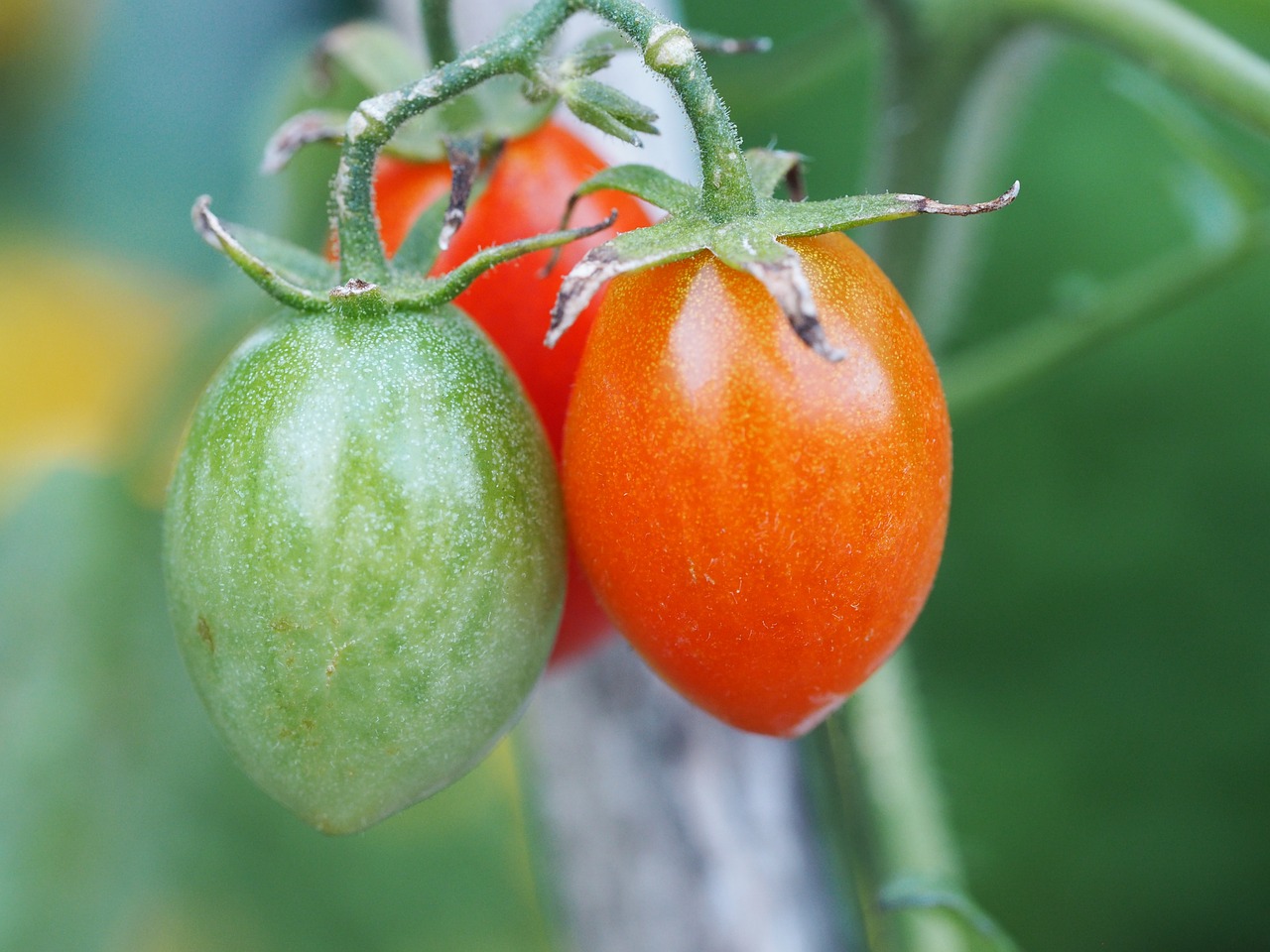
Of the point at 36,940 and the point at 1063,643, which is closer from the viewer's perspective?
the point at 36,940

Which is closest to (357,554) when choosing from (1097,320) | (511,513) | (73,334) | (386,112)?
(511,513)

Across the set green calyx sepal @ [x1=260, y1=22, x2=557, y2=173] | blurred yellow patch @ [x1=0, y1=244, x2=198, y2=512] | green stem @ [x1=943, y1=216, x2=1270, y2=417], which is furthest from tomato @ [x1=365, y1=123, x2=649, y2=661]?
blurred yellow patch @ [x1=0, y1=244, x2=198, y2=512]

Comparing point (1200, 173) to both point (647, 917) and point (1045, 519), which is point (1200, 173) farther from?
point (647, 917)

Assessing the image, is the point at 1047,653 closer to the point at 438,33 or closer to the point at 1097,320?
the point at 1097,320

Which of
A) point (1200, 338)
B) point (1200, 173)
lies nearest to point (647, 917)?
point (1200, 173)

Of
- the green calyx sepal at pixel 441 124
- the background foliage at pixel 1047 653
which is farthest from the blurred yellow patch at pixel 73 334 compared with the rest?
the green calyx sepal at pixel 441 124
